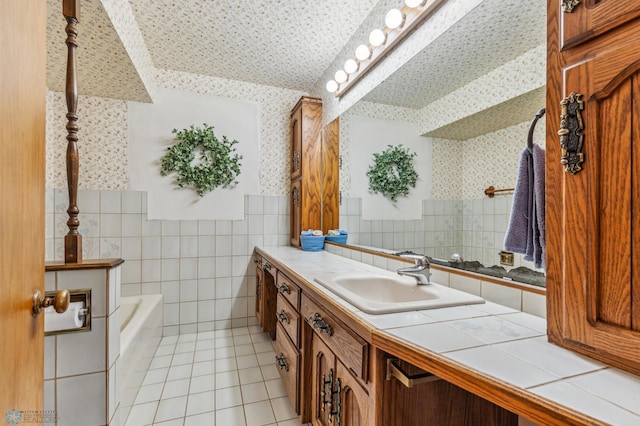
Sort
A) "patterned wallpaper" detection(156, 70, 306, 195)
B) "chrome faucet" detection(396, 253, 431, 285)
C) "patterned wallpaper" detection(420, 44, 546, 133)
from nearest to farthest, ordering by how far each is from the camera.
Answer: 1. "patterned wallpaper" detection(420, 44, 546, 133)
2. "chrome faucet" detection(396, 253, 431, 285)
3. "patterned wallpaper" detection(156, 70, 306, 195)

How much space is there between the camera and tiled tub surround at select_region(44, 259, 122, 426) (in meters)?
1.10

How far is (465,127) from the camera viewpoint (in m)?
1.30

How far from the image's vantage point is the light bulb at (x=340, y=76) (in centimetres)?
220

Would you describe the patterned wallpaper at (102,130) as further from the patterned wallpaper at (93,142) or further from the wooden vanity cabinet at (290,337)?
the wooden vanity cabinet at (290,337)

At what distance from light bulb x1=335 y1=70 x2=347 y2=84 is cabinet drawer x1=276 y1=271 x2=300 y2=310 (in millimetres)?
1495

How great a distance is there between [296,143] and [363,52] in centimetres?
108

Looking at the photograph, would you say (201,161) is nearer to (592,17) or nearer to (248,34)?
(248,34)

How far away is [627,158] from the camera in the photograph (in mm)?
574

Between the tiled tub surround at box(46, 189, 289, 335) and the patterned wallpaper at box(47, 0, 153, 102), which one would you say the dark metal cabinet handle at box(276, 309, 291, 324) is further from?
the patterned wallpaper at box(47, 0, 153, 102)

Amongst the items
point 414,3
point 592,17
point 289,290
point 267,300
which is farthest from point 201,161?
point 592,17

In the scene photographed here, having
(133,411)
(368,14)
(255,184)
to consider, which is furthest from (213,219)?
(368,14)

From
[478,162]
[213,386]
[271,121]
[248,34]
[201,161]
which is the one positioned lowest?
[213,386]

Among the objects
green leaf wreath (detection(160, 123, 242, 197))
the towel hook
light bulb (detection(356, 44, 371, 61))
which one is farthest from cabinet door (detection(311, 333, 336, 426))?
green leaf wreath (detection(160, 123, 242, 197))

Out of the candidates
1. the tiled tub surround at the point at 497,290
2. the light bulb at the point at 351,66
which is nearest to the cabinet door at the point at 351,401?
the tiled tub surround at the point at 497,290
